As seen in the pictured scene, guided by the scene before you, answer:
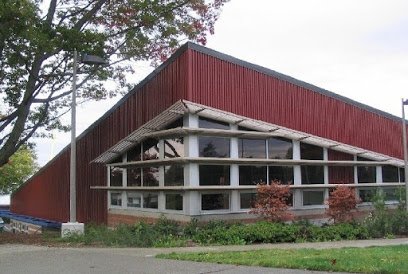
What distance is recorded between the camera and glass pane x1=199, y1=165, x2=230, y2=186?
726 inches

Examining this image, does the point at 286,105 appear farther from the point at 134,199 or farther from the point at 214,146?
the point at 134,199

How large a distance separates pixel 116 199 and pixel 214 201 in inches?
257

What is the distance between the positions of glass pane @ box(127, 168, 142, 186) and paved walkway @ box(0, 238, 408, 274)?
7238 mm

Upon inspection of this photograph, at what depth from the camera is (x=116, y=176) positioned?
23531 mm

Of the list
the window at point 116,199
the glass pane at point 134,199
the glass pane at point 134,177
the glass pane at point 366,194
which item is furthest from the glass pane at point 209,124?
the glass pane at point 366,194

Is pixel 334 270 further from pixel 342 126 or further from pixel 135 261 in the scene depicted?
pixel 342 126

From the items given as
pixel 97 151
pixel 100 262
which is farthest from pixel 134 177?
pixel 100 262

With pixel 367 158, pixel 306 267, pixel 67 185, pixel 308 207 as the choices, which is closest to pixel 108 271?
pixel 306 267

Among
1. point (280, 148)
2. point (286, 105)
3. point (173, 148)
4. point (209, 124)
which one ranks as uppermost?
point (286, 105)

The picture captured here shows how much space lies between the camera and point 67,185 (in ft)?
96.7

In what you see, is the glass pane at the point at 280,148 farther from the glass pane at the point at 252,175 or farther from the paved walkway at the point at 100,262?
the paved walkway at the point at 100,262

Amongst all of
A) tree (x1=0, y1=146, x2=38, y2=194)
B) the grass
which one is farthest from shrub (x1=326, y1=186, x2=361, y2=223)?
tree (x1=0, y1=146, x2=38, y2=194)

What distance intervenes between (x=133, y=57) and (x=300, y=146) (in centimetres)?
752

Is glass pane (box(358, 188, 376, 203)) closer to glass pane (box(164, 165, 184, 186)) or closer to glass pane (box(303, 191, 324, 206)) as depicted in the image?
glass pane (box(303, 191, 324, 206))
